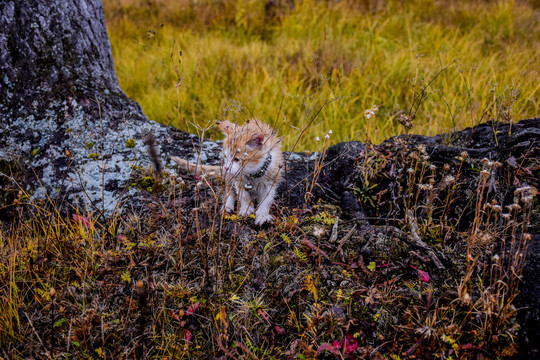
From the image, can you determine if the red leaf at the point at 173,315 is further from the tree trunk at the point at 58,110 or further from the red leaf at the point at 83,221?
the tree trunk at the point at 58,110

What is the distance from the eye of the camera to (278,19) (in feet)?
20.9

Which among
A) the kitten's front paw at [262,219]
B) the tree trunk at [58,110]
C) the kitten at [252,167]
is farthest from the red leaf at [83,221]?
the kitten's front paw at [262,219]

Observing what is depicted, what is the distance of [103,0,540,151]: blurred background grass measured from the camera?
3537mm

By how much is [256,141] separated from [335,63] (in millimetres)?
2831

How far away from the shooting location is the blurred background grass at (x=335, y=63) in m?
3.54

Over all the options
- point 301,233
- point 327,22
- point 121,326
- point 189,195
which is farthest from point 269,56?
point 121,326

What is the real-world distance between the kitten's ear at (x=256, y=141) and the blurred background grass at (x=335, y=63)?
0.72ft

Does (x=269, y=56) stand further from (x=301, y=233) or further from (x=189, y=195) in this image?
(x=301, y=233)

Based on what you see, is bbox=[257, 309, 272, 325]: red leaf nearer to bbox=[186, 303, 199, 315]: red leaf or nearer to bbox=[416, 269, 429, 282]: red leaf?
bbox=[186, 303, 199, 315]: red leaf

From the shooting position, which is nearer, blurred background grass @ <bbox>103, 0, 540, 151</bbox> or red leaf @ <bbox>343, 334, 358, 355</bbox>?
red leaf @ <bbox>343, 334, 358, 355</bbox>

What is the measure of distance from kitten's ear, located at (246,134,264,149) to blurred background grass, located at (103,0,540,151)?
0.72 ft

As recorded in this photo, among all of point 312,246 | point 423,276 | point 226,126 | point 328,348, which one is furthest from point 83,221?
point 423,276

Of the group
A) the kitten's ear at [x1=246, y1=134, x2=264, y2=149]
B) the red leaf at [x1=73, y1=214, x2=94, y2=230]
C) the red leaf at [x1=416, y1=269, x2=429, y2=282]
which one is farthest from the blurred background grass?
the red leaf at [x1=416, y1=269, x2=429, y2=282]

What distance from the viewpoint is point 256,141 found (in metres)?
2.39
